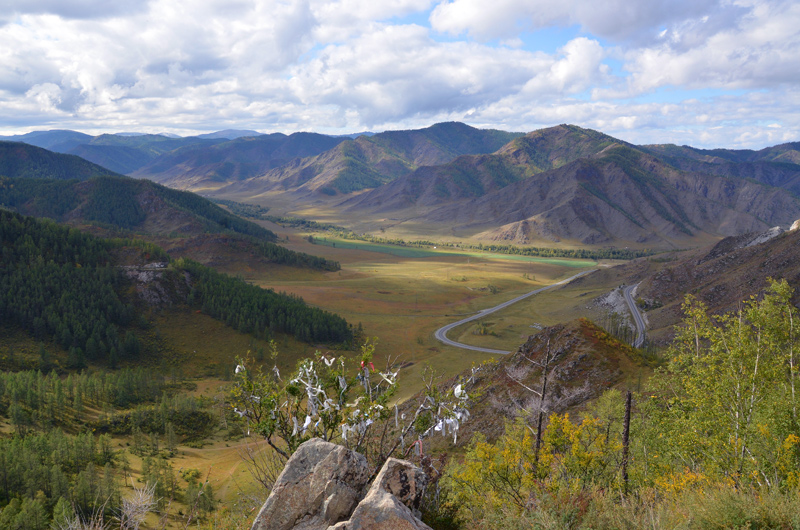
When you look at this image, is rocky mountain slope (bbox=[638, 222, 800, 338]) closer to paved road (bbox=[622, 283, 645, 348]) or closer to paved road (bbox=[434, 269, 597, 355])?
paved road (bbox=[622, 283, 645, 348])

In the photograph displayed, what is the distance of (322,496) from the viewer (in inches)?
524

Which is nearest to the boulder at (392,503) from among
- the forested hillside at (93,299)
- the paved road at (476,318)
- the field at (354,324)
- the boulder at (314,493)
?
the boulder at (314,493)

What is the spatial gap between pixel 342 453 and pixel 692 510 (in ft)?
34.9

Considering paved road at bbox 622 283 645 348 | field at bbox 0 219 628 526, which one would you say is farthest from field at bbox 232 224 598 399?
paved road at bbox 622 283 645 348

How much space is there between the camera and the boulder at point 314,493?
13195 mm

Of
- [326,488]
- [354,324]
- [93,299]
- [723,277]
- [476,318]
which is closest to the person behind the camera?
[326,488]

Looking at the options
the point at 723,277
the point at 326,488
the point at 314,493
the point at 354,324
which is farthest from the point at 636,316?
the point at 314,493

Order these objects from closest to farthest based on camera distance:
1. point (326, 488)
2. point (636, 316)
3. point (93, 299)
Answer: point (326, 488), point (93, 299), point (636, 316)

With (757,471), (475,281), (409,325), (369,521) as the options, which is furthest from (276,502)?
(475,281)

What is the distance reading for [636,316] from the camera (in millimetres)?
108625

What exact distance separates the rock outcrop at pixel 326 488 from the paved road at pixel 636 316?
251 feet

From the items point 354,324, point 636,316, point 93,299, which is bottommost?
point 354,324

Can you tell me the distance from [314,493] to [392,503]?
8.87ft

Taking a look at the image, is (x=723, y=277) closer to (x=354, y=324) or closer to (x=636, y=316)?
(x=636, y=316)
